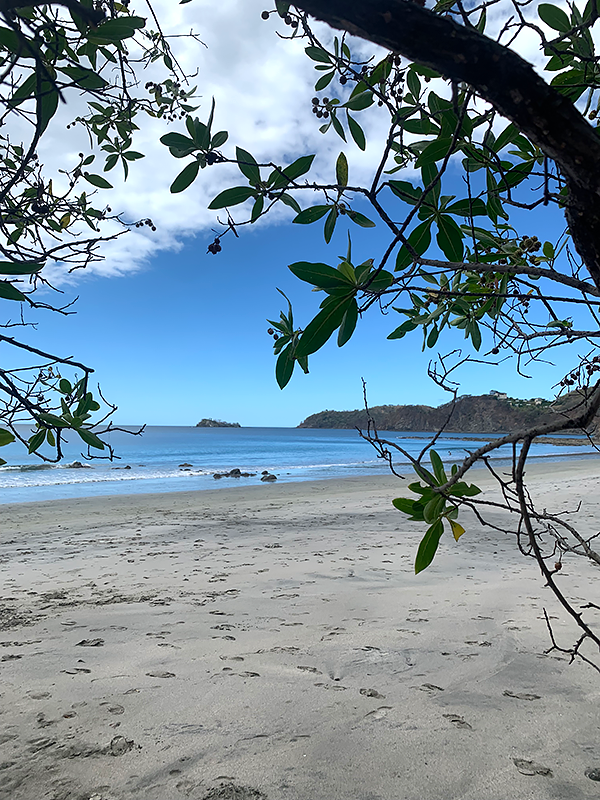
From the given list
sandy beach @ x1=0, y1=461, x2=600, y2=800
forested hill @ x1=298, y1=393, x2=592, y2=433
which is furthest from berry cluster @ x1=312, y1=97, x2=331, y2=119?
forested hill @ x1=298, y1=393, x2=592, y2=433

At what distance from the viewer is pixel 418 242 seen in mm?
984

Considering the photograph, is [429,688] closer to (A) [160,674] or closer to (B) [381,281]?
(A) [160,674]

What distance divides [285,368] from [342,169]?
41 cm

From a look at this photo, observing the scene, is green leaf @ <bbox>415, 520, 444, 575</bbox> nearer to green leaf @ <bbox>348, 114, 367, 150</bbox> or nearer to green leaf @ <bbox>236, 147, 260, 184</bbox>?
green leaf @ <bbox>236, 147, 260, 184</bbox>

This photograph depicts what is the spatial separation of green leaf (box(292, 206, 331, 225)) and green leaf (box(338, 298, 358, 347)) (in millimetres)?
300

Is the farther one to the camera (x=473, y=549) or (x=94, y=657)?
(x=473, y=549)

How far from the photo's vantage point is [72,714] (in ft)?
6.63

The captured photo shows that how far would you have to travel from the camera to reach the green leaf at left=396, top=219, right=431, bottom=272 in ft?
3.20

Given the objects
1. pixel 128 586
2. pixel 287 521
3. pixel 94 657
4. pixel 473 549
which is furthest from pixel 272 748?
pixel 287 521

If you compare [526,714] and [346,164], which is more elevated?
[346,164]

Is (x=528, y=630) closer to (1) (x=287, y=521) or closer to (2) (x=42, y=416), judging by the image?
(2) (x=42, y=416)

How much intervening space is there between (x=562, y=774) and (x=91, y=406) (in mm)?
1939

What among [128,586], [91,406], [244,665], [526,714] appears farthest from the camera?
[128,586]

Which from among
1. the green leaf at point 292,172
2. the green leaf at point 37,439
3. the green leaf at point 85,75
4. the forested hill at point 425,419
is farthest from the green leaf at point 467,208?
the forested hill at point 425,419
